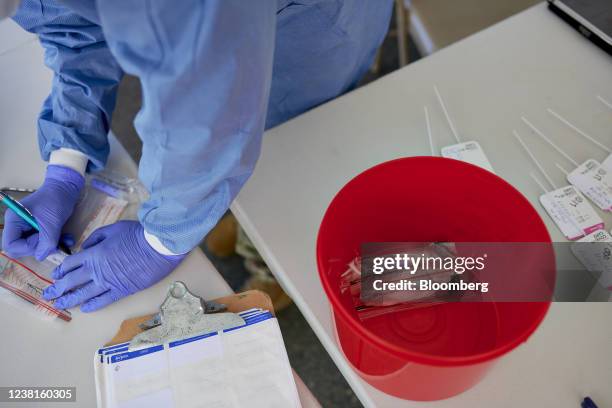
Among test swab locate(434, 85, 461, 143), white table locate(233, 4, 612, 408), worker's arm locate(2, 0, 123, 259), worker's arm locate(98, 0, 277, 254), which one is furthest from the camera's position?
test swab locate(434, 85, 461, 143)

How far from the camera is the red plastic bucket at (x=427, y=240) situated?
Answer: 1.94 ft

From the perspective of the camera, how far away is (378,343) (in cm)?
56

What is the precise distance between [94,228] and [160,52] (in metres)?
0.48

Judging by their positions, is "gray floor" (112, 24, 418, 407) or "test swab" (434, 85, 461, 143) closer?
"test swab" (434, 85, 461, 143)

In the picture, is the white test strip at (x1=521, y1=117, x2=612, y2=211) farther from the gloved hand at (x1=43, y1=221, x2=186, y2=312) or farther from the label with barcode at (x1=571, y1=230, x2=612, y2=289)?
the gloved hand at (x1=43, y1=221, x2=186, y2=312)

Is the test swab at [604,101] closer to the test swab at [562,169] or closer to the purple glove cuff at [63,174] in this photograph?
the test swab at [562,169]

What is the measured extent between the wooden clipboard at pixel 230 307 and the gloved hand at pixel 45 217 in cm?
19

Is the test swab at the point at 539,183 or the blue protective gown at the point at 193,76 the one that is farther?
the test swab at the point at 539,183

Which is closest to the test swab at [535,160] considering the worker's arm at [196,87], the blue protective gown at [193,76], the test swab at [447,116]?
the test swab at [447,116]

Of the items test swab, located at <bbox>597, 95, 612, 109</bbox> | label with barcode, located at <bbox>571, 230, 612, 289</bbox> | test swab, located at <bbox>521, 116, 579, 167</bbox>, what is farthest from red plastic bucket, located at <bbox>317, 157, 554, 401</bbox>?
test swab, located at <bbox>597, 95, 612, 109</bbox>

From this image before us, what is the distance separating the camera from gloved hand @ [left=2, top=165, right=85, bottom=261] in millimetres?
Answer: 840

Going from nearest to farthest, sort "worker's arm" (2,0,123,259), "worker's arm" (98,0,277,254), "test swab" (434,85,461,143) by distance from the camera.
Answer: "worker's arm" (98,0,277,254) → "worker's arm" (2,0,123,259) → "test swab" (434,85,461,143)

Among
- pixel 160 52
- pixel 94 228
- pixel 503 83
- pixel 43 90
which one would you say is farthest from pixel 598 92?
pixel 43 90

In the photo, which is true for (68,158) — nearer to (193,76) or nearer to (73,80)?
(73,80)
